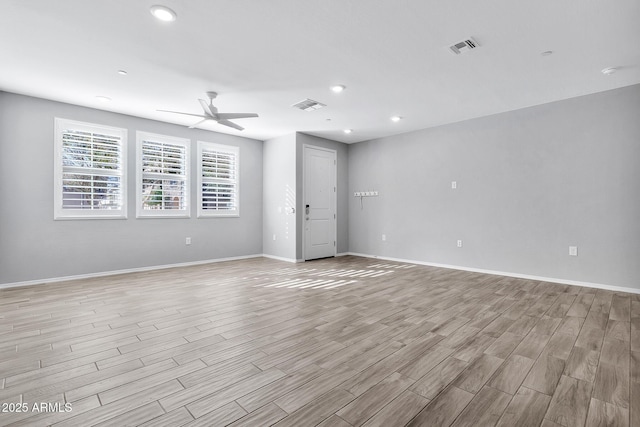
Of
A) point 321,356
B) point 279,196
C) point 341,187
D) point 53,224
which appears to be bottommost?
point 321,356

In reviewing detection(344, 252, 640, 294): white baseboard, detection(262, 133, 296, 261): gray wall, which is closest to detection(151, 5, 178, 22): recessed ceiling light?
detection(262, 133, 296, 261): gray wall

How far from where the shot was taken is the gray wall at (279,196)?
6316mm

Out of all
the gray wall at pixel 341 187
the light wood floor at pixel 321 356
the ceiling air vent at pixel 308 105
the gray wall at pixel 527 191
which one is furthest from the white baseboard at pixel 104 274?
the gray wall at pixel 527 191

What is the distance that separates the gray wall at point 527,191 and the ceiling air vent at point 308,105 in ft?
7.94

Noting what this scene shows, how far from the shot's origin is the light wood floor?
1.61 meters

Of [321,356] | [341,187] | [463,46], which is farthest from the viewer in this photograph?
[341,187]

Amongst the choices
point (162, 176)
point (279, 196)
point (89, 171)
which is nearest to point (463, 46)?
point (279, 196)

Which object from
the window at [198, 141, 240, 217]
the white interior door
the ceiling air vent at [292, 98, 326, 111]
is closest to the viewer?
→ the ceiling air vent at [292, 98, 326, 111]

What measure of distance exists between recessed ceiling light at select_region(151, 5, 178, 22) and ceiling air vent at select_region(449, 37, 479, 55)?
8.28 feet

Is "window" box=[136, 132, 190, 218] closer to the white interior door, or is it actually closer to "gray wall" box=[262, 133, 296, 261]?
"gray wall" box=[262, 133, 296, 261]

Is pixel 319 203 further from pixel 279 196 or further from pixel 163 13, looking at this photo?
pixel 163 13

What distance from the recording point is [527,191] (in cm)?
472

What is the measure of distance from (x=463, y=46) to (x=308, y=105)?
2291mm

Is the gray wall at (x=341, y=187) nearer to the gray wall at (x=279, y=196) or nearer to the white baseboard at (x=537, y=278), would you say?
the gray wall at (x=279, y=196)
